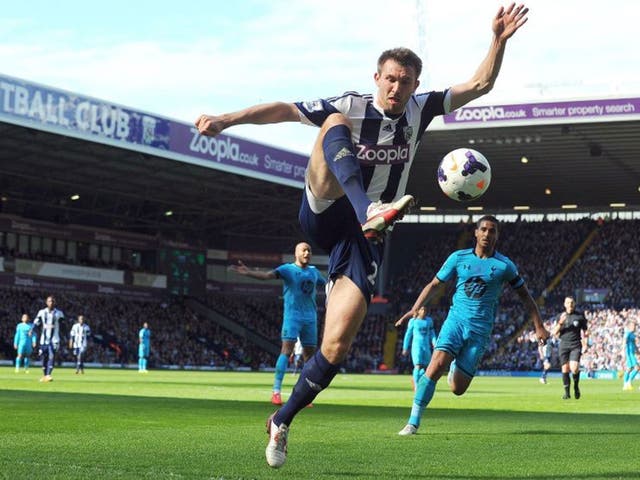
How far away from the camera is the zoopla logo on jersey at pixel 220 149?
141 ft

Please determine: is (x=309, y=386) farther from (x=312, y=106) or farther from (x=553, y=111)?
(x=553, y=111)

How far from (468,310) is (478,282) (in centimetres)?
37

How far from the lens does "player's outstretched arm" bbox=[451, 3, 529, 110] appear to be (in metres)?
6.50

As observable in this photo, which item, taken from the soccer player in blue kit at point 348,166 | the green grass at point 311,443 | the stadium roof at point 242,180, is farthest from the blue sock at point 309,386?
the stadium roof at point 242,180

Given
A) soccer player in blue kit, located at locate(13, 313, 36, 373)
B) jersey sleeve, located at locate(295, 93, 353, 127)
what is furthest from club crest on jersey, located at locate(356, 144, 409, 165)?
soccer player in blue kit, located at locate(13, 313, 36, 373)

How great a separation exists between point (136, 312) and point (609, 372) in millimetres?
24601

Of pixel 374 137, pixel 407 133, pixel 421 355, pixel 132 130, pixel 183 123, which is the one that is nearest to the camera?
A: pixel 374 137

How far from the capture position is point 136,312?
55.7 m

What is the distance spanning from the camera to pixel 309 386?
20.7ft

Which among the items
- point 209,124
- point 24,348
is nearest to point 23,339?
point 24,348

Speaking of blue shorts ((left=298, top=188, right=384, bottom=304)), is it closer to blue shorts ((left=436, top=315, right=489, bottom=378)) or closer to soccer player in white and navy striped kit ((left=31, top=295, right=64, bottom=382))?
blue shorts ((left=436, top=315, right=489, bottom=378))

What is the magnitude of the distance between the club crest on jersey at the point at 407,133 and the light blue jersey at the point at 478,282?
4.32 meters

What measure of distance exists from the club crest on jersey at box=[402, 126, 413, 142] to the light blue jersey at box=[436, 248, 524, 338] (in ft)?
14.2

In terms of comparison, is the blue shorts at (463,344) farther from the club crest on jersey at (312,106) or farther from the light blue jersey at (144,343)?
the light blue jersey at (144,343)
